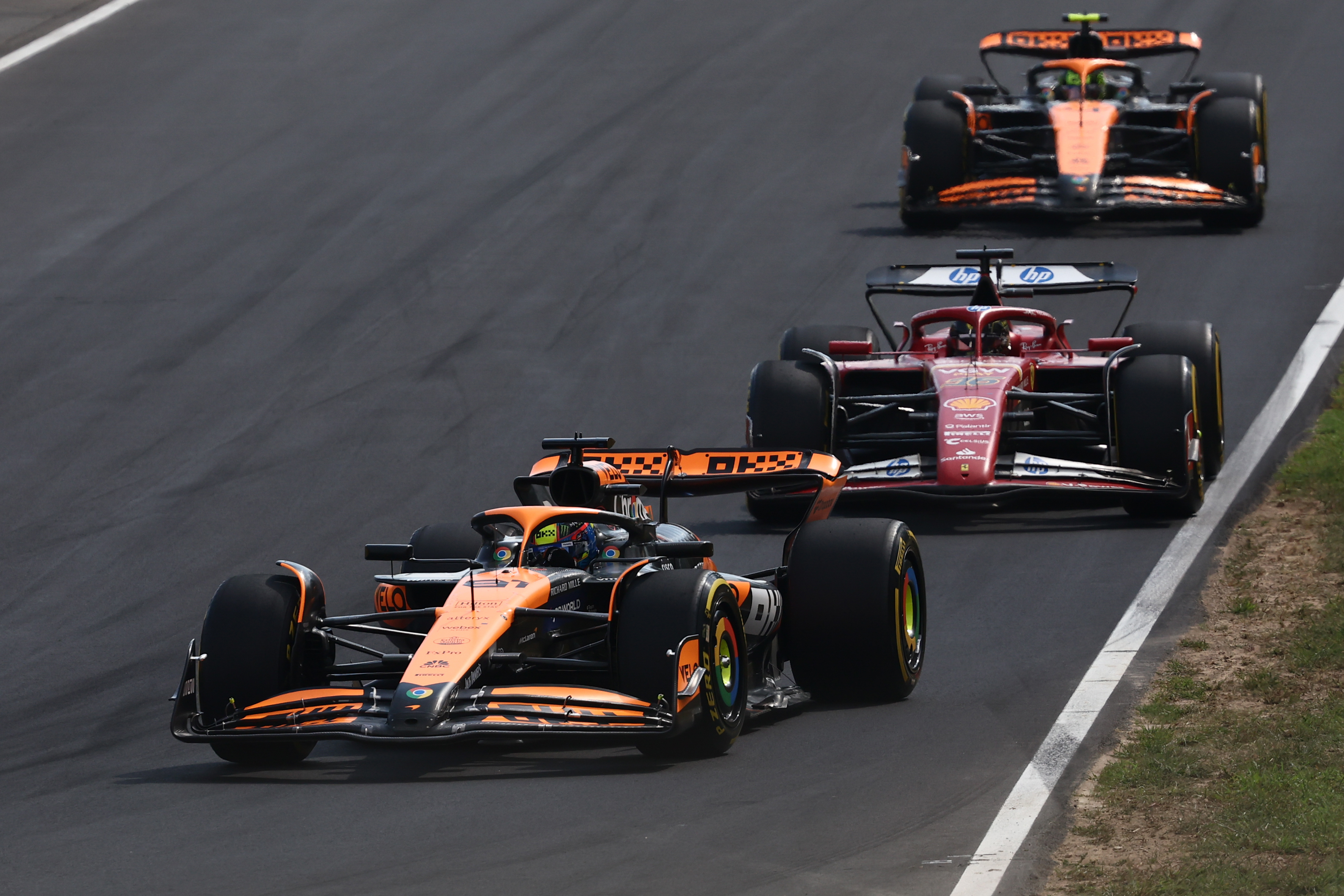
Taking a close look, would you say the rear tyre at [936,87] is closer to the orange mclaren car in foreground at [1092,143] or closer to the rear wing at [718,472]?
the orange mclaren car in foreground at [1092,143]

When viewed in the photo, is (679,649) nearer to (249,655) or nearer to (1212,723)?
(249,655)

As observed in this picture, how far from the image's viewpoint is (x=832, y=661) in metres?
11.3

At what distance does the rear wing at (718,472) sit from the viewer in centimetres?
1215

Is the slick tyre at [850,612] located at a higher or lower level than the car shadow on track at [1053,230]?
higher

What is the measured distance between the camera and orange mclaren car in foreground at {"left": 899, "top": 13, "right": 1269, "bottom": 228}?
2511 cm

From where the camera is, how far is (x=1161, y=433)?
53.3 ft

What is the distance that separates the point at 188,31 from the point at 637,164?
9.84 metres

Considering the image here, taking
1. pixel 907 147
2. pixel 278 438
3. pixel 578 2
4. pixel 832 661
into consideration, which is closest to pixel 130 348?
pixel 278 438

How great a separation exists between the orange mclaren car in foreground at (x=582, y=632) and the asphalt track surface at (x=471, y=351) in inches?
10.8

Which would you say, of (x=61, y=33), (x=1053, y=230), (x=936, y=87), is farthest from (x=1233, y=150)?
(x=61, y=33)

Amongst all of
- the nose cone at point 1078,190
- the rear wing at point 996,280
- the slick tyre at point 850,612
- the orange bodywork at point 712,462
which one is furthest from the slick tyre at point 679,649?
the nose cone at point 1078,190

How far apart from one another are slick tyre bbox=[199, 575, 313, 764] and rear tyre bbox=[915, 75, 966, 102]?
1823cm

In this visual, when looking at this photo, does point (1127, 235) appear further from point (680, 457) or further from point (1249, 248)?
point (680, 457)

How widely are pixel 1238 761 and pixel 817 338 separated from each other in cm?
935
